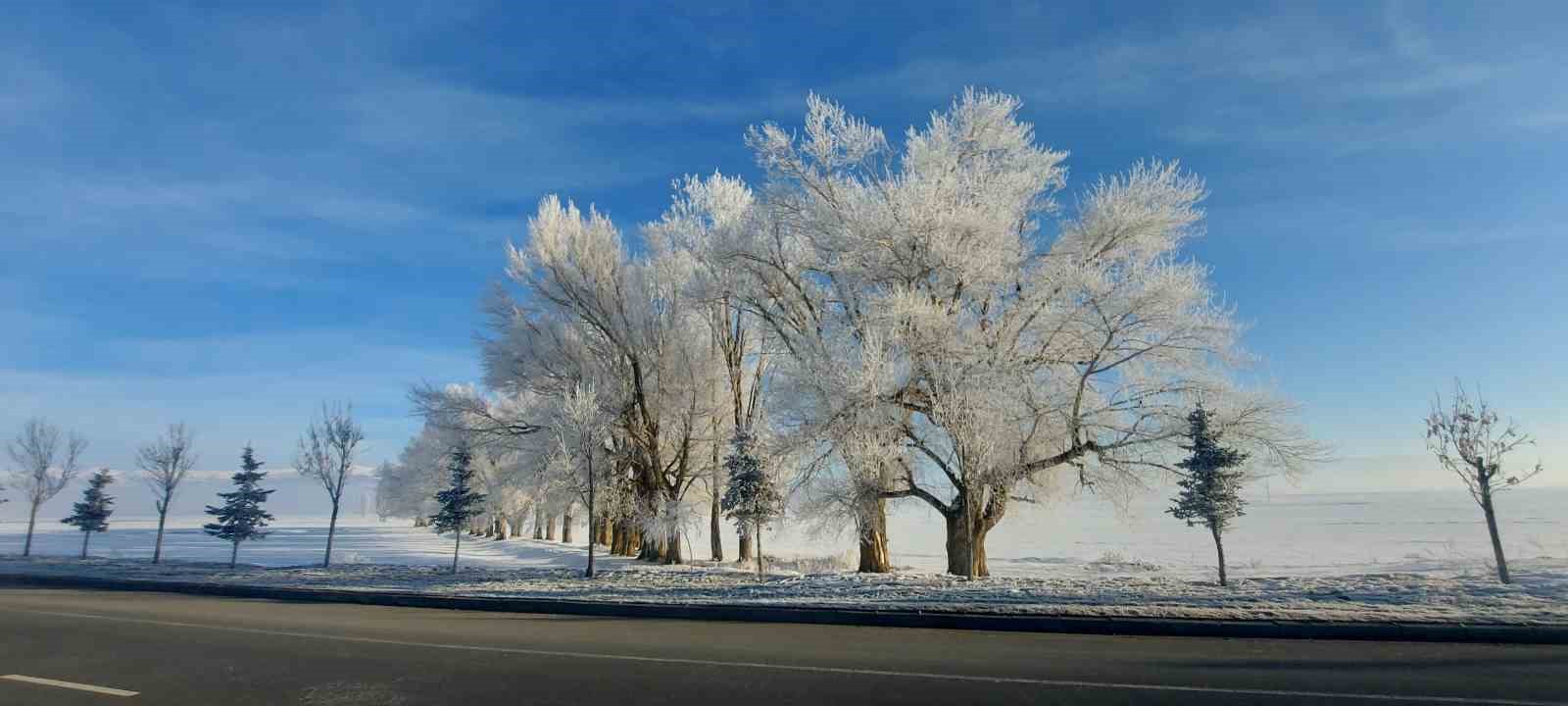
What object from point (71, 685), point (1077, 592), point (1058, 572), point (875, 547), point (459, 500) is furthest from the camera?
point (459, 500)

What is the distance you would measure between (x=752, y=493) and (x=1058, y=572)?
33.0 feet

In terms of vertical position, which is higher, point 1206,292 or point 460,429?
point 1206,292

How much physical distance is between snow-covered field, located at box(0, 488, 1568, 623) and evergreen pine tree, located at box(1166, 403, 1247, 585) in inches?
54.6

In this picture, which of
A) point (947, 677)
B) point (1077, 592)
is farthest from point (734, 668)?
point (1077, 592)

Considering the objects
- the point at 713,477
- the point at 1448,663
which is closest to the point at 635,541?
the point at 713,477

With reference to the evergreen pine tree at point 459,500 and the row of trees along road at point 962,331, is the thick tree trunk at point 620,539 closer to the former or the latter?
the evergreen pine tree at point 459,500

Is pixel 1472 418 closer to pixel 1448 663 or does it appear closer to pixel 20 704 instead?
pixel 1448 663

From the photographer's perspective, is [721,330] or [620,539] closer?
[721,330]

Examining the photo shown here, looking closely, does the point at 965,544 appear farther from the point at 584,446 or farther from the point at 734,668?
the point at 734,668

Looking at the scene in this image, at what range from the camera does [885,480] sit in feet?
57.5

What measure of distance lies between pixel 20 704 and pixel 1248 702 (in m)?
9.68

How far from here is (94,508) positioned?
1353 inches

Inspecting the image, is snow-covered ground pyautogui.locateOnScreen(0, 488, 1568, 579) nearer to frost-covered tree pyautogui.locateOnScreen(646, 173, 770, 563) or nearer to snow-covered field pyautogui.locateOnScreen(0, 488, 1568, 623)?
snow-covered field pyautogui.locateOnScreen(0, 488, 1568, 623)

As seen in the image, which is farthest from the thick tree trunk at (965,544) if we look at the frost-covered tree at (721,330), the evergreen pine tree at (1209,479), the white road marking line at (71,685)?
A: the white road marking line at (71,685)
